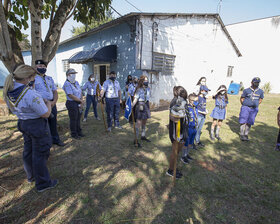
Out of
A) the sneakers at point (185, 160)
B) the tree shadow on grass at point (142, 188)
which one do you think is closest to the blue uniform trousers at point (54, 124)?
the tree shadow on grass at point (142, 188)

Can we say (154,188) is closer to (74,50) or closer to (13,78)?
(13,78)

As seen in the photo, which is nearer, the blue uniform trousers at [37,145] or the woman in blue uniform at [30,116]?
the woman in blue uniform at [30,116]

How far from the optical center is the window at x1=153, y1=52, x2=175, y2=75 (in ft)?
29.0

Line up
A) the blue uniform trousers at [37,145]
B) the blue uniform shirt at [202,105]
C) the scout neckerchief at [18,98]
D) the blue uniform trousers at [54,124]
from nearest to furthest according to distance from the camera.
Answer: the scout neckerchief at [18,98] → the blue uniform trousers at [37,145] → the blue uniform trousers at [54,124] → the blue uniform shirt at [202,105]

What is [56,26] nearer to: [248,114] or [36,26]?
[36,26]

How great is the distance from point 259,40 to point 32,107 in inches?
973

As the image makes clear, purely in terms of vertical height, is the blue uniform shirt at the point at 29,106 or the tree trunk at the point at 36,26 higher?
the tree trunk at the point at 36,26

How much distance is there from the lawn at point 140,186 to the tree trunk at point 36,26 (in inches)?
104

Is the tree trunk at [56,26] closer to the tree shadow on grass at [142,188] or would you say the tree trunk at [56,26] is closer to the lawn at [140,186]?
the lawn at [140,186]

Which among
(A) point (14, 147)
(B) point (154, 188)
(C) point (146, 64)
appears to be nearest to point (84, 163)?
(B) point (154, 188)

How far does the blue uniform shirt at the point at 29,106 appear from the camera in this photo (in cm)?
211

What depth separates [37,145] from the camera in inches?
94.9

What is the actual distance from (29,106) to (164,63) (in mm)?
8319

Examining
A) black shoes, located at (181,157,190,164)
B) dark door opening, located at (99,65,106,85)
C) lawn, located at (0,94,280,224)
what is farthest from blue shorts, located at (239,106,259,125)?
dark door opening, located at (99,65,106,85)
